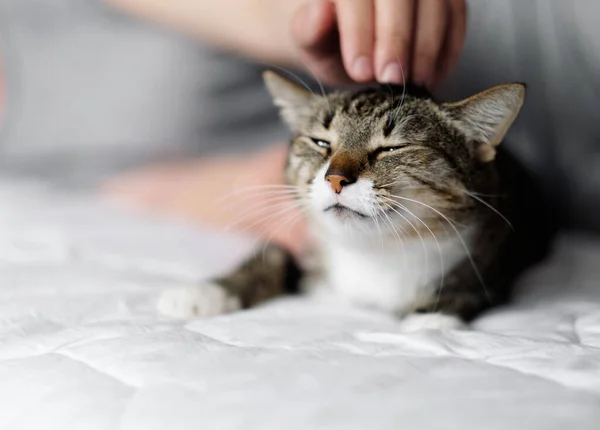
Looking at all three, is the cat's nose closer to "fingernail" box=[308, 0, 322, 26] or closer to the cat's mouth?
the cat's mouth

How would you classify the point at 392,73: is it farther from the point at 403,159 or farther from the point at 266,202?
the point at 266,202

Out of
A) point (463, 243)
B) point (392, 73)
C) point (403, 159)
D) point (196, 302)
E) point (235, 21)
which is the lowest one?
point (196, 302)

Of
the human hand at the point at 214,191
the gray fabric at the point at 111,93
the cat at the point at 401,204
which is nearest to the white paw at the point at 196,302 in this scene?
Result: the cat at the point at 401,204

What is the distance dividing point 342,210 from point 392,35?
28 centimetres

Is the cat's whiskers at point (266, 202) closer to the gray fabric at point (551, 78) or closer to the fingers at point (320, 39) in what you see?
the fingers at point (320, 39)

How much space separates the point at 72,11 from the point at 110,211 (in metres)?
0.59

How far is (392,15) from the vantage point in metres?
0.93

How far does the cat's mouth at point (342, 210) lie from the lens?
839 millimetres

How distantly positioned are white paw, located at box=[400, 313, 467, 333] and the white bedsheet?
31mm

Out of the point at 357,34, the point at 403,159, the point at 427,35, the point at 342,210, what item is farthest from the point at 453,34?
the point at 342,210

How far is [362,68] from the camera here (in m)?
0.96

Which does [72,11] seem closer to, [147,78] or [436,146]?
[147,78]

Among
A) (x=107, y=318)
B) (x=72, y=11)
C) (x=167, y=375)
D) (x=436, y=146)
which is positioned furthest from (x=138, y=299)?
(x=72, y=11)

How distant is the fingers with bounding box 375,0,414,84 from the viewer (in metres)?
0.93
